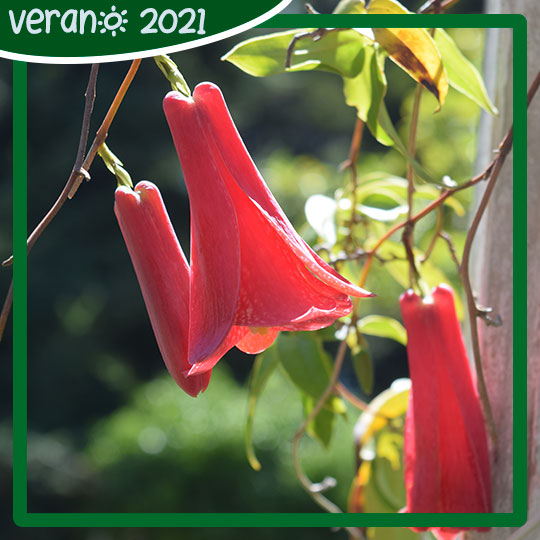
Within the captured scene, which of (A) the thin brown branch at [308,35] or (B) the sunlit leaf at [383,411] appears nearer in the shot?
(A) the thin brown branch at [308,35]

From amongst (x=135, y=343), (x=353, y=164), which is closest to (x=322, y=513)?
(x=353, y=164)

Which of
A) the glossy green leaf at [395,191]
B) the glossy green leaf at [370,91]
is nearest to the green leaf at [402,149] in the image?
the glossy green leaf at [370,91]

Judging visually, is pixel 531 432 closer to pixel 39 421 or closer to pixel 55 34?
pixel 55 34

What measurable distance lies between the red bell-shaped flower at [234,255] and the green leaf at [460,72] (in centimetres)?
10

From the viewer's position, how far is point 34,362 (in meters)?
2.18

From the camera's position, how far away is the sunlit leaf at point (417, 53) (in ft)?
0.81

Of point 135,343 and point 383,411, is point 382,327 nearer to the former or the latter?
point 383,411

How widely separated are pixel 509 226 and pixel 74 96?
2045mm

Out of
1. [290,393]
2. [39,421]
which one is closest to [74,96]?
[39,421]

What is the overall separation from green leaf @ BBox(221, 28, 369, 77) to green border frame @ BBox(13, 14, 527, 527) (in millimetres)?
24

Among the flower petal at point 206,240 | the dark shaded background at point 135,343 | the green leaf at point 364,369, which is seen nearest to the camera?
the flower petal at point 206,240

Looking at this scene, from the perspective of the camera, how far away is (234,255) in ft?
0.70

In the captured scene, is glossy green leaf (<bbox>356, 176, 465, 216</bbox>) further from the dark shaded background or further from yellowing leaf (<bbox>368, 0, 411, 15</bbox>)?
Answer: the dark shaded background

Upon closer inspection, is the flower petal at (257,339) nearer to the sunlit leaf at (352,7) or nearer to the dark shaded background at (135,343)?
the sunlit leaf at (352,7)
